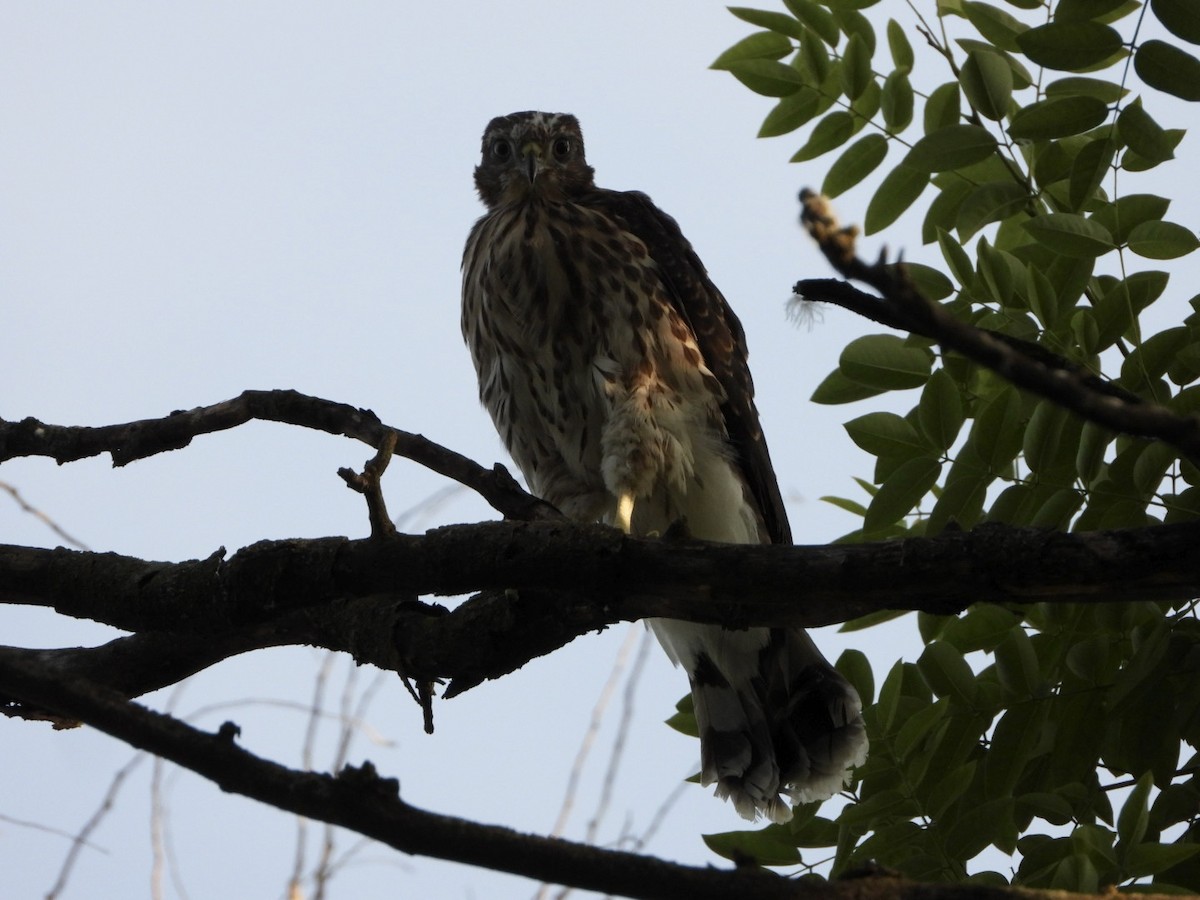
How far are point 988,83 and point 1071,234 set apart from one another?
1.50ft

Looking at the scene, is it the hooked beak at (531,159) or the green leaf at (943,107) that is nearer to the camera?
the green leaf at (943,107)

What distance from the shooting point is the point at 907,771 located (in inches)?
116

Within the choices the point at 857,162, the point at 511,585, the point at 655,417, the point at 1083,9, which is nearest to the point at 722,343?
the point at 655,417

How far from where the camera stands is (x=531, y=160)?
16.5ft

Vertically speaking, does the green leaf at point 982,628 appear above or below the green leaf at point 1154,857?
above

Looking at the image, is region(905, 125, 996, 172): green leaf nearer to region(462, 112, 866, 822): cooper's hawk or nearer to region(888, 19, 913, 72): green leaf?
region(888, 19, 913, 72): green leaf

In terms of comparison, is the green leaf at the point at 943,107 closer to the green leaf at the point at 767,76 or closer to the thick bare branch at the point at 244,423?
the green leaf at the point at 767,76

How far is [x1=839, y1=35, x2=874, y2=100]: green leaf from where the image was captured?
3311 millimetres

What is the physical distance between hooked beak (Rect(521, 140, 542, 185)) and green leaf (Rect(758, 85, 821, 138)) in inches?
63.7

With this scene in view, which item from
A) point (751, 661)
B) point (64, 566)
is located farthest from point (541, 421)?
point (64, 566)

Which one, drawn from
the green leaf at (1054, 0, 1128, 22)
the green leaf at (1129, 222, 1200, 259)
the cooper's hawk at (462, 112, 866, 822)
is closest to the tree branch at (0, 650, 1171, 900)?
the green leaf at (1129, 222, 1200, 259)

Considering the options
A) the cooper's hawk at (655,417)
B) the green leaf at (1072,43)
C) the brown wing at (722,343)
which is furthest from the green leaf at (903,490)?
the brown wing at (722,343)

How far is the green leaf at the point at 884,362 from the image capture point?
3047 mm

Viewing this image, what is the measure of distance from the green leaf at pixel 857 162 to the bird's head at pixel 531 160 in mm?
1634
